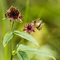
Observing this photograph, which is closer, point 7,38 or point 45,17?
point 7,38

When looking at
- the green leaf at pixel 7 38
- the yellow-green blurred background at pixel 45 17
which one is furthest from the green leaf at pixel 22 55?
the yellow-green blurred background at pixel 45 17

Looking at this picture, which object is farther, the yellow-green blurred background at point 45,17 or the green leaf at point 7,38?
the yellow-green blurred background at point 45,17

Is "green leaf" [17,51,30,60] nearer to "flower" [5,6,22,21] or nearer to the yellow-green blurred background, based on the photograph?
"flower" [5,6,22,21]

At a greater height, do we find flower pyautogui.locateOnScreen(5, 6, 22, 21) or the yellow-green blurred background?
flower pyautogui.locateOnScreen(5, 6, 22, 21)

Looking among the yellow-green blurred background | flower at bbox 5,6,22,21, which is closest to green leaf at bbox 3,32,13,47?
flower at bbox 5,6,22,21

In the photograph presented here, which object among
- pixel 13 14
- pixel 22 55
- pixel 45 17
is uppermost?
pixel 13 14

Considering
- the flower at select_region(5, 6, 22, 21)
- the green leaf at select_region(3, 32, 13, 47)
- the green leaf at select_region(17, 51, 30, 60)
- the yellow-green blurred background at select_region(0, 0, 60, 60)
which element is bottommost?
the yellow-green blurred background at select_region(0, 0, 60, 60)

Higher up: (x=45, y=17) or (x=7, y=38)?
(x=7, y=38)

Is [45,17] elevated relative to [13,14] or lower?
lower

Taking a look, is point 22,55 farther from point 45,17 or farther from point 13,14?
point 45,17

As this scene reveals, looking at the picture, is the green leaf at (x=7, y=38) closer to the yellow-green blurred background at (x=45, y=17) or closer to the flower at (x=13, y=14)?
the flower at (x=13, y=14)

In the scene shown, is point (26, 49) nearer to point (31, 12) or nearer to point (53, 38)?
point (53, 38)

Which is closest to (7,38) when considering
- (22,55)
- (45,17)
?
(22,55)
